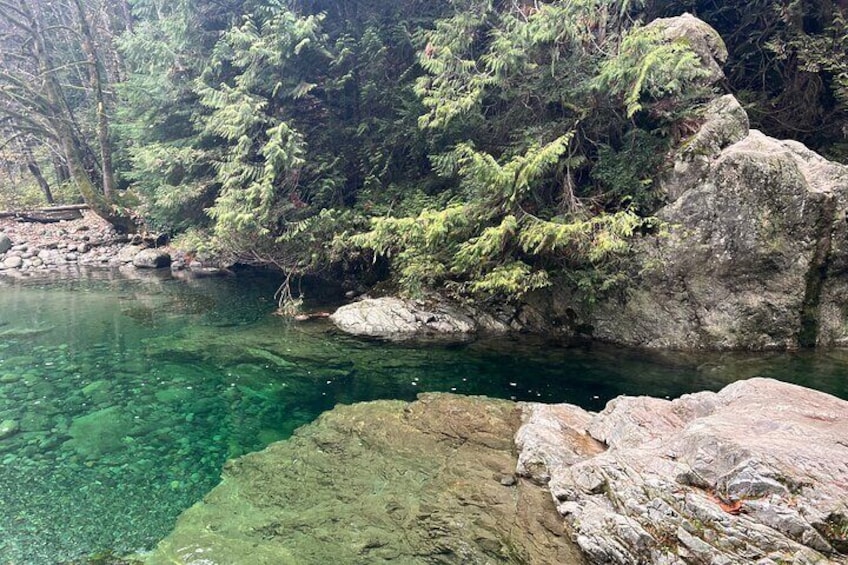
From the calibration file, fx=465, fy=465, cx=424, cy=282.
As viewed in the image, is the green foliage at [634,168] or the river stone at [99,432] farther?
the green foliage at [634,168]

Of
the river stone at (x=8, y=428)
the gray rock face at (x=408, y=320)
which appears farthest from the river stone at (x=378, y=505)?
the gray rock face at (x=408, y=320)

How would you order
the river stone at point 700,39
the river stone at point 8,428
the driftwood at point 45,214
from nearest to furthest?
the river stone at point 8,428
the river stone at point 700,39
the driftwood at point 45,214

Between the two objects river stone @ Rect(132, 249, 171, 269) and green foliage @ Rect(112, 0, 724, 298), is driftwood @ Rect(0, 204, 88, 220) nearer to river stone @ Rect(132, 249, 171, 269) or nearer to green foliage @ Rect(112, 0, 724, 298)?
river stone @ Rect(132, 249, 171, 269)

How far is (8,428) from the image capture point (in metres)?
7.17

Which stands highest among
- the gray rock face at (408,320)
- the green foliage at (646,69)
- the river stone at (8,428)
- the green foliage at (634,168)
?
the green foliage at (646,69)

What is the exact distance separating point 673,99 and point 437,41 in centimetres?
610

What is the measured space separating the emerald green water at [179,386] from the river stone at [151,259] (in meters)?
7.24

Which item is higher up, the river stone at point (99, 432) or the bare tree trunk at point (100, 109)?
the bare tree trunk at point (100, 109)

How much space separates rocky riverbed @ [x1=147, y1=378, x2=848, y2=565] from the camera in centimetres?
375

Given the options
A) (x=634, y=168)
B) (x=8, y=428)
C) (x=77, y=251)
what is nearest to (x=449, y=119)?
(x=634, y=168)

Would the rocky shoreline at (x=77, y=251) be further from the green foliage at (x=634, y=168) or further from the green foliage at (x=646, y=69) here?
the green foliage at (x=646, y=69)

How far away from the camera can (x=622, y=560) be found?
160 inches

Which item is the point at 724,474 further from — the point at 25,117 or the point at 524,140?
the point at 25,117

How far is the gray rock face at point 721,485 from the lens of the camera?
3.58 metres
